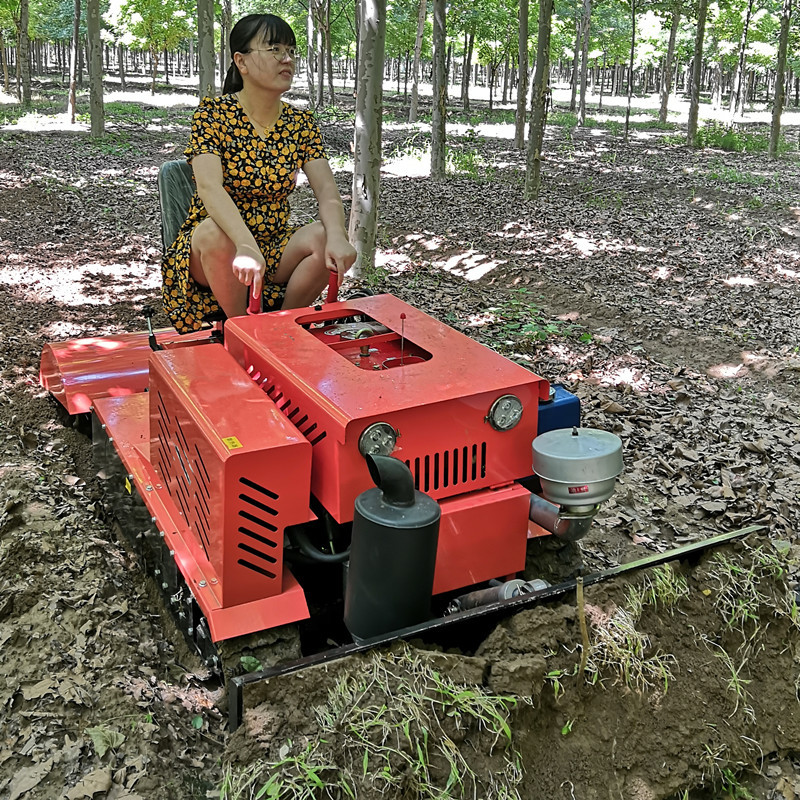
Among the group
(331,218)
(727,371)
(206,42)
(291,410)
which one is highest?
(206,42)

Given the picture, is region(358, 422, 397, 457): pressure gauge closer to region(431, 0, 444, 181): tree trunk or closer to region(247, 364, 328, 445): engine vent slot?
region(247, 364, 328, 445): engine vent slot

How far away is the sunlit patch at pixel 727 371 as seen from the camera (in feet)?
21.2

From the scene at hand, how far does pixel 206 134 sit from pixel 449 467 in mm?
1903

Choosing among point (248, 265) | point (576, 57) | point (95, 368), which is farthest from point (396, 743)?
point (576, 57)

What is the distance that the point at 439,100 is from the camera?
13.3m

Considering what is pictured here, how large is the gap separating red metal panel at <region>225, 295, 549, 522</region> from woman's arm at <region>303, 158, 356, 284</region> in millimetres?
539

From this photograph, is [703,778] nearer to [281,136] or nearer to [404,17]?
[281,136]

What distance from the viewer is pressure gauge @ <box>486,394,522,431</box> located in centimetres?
275

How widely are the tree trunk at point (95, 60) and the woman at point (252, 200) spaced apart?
45.3ft

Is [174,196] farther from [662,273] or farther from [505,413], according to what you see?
[662,273]

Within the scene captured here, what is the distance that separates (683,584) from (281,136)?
8.40 ft

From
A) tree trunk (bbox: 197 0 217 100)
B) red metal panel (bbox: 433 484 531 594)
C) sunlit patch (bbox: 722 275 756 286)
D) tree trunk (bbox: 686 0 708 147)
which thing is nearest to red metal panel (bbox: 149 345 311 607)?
red metal panel (bbox: 433 484 531 594)

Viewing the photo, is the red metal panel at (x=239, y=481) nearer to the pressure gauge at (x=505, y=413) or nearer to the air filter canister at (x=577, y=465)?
the pressure gauge at (x=505, y=413)

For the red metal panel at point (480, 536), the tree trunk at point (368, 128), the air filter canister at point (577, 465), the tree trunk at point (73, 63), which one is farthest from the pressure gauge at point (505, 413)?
the tree trunk at point (73, 63)
